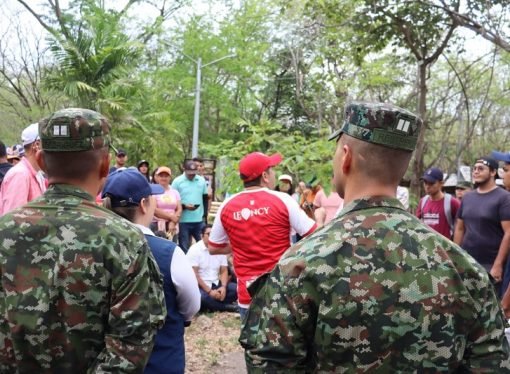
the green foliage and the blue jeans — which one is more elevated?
the green foliage

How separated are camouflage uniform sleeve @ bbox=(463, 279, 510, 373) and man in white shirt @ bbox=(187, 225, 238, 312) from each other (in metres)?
5.65

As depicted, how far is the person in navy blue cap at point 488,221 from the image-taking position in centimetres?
513

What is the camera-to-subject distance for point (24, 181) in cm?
409

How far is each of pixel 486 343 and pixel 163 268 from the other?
4.40 feet

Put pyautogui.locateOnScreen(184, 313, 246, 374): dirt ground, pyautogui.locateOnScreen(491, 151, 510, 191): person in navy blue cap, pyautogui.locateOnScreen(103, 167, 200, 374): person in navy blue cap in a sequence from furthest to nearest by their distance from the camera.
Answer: pyautogui.locateOnScreen(184, 313, 246, 374): dirt ground → pyautogui.locateOnScreen(491, 151, 510, 191): person in navy blue cap → pyautogui.locateOnScreen(103, 167, 200, 374): person in navy blue cap

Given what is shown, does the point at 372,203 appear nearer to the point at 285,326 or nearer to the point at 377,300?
the point at 377,300

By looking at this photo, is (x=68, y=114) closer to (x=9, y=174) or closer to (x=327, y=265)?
(x=327, y=265)

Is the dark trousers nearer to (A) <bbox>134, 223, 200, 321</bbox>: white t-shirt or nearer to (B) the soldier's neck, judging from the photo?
(A) <bbox>134, 223, 200, 321</bbox>: white t-shirt

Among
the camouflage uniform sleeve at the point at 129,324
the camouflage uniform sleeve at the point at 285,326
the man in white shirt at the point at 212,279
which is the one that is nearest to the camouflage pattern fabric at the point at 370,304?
the camouflage uniform sleeve at the point at 285,326

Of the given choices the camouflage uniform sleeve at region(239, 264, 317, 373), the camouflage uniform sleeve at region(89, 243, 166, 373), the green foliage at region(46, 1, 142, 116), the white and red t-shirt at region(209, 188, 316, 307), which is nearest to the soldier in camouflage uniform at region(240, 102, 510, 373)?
the camouflage uniform sleeve at region(239, 264, 317, 373)

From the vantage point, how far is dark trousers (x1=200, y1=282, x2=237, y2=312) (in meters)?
7.43

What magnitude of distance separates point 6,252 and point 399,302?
1332 millimetres

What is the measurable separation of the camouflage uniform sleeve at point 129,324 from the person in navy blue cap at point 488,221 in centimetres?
396

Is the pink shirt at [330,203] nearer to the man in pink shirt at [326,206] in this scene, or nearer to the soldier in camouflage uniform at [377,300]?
the man in pink shirt at [326,206]
